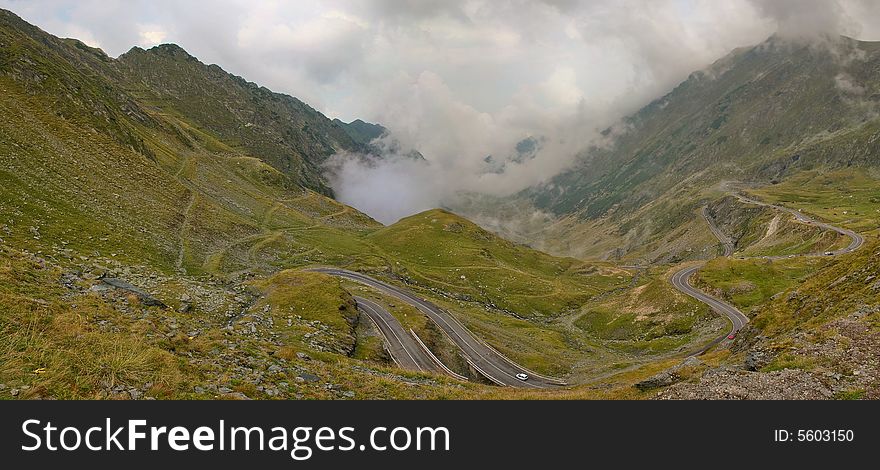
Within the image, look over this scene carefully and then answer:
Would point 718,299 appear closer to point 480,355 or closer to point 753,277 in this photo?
point 753,277

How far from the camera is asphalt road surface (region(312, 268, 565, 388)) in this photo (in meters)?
68.4

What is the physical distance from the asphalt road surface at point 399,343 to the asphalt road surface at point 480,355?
989 cm

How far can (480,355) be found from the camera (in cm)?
7650

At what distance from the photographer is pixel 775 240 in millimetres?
183625

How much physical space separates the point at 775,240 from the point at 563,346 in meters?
149

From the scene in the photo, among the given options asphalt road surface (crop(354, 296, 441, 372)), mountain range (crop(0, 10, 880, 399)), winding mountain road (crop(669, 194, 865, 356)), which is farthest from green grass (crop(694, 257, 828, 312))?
asphalt road surface (crop(354, 296, 441, 372))

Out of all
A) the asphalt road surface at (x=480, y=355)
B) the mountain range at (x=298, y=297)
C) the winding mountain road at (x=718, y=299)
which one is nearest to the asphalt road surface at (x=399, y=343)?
the mountain range at (x=298, y=297)

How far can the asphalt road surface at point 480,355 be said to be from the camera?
68.4 m

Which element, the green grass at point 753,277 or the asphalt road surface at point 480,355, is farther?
the green grass at point 753,277

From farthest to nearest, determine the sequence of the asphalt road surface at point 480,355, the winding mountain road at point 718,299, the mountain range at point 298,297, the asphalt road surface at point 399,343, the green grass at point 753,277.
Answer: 1. the green grass at point 753,277
2. the winding mountain road at point 718,299
3. the asphalt road surface at point 480,355
4. the asphalt road surface at point 399,343
5. the mountain range at point 298,297

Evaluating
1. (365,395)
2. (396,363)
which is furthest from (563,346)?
(365,395)

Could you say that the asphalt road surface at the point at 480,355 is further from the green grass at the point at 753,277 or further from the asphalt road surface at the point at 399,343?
the green grass at the point at 753,277

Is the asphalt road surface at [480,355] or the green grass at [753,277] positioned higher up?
the green grass at [753,277]

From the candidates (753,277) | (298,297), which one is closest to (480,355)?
(298,297)
